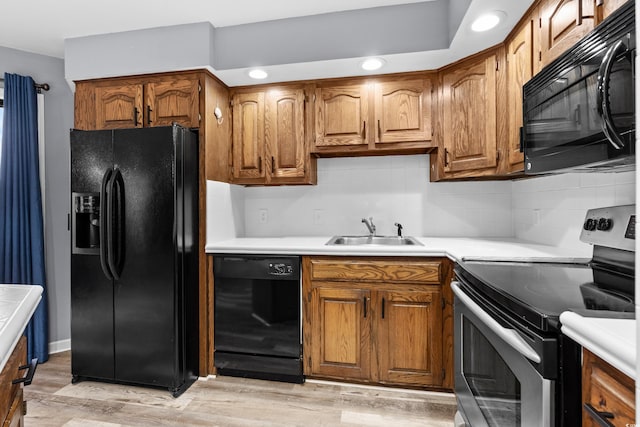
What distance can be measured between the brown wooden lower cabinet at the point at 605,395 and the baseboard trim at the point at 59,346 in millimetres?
3379

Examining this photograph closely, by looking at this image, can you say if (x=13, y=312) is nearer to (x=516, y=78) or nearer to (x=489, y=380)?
(x=489, y=380)

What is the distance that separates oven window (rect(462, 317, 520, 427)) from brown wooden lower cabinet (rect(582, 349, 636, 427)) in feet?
0.81

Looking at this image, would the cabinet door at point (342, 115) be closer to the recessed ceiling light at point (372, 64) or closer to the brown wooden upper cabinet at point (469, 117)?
the recessed ceiling light at point (372, 64)

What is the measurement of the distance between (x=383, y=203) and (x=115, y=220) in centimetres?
188

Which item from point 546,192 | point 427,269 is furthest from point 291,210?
point 546,192

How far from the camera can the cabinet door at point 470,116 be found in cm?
200

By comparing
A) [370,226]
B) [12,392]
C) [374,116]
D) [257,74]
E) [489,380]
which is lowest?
[489,380]

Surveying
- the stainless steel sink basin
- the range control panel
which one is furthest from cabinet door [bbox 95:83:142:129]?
the range control panel

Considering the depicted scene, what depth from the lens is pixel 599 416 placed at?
2.10 ft

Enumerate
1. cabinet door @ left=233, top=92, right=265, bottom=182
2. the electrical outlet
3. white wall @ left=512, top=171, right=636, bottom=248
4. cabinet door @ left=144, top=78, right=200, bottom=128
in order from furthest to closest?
the electrical outlet
cabinet door @ left=233, top=92, right=265, bottom=182
cabinet door @ left=144, top=78, right=200, bottom=128
white wall @ left=512, top=171, right=636, bottom=248

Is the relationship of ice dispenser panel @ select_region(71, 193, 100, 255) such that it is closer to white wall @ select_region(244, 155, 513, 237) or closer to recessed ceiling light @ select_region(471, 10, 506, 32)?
white wall @ select_region(244, 155, 513, 237)

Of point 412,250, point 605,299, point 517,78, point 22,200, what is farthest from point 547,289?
point 22,200

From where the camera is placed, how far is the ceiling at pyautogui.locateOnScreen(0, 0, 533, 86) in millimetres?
2003

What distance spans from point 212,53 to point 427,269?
1967mm
